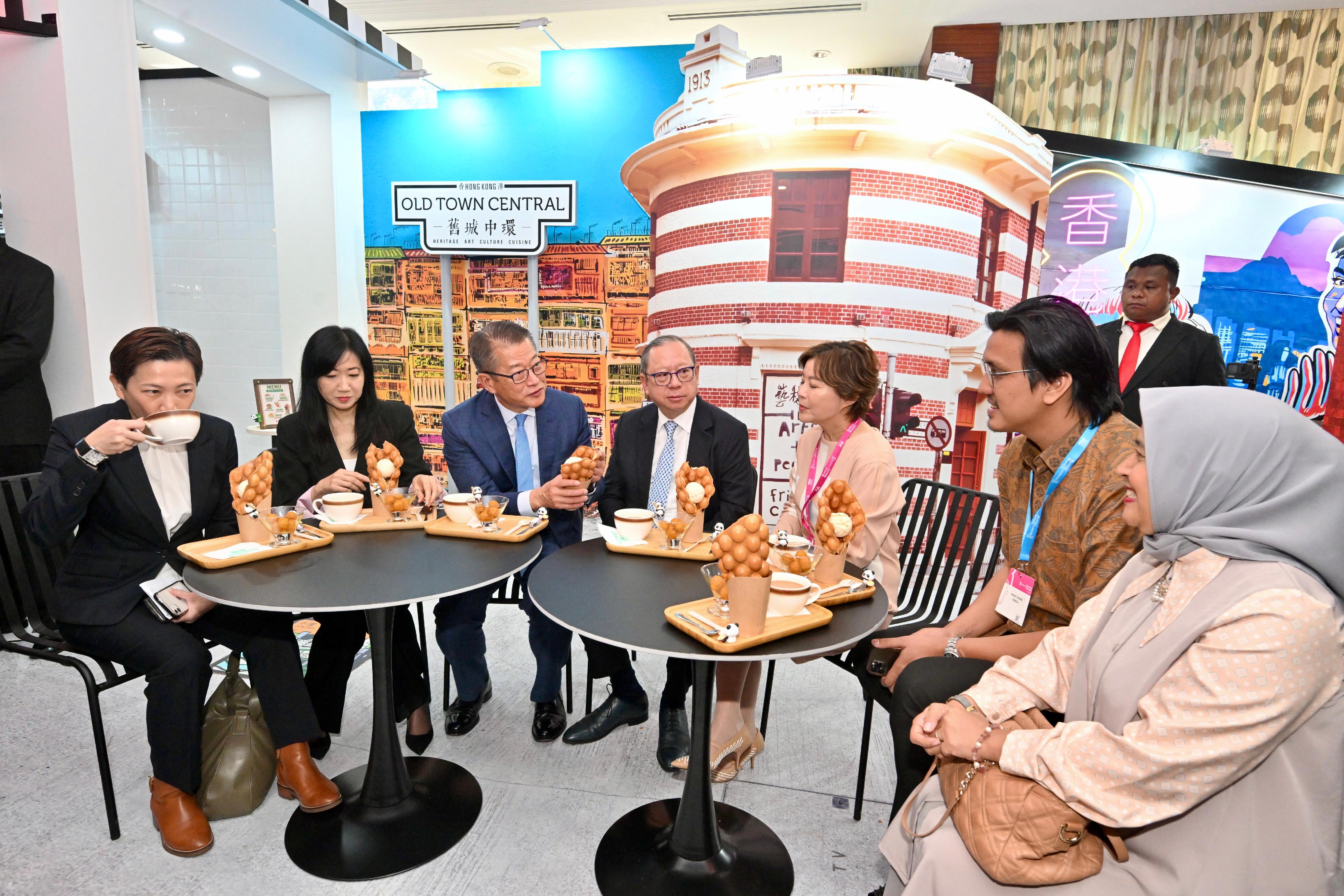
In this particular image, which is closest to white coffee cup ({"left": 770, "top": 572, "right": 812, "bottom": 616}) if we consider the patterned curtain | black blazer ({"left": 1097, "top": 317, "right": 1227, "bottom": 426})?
black blazer ({"left": 1097, "top": 317, "right": 1227, "bottom": 426})

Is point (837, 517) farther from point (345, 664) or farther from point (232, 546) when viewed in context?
point (345, 664)

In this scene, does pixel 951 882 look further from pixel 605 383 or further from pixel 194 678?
pixel 605 383

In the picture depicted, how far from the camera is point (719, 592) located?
1.76 meters

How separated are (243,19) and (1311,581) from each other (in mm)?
5655

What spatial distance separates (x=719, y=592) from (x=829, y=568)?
40 centimetres

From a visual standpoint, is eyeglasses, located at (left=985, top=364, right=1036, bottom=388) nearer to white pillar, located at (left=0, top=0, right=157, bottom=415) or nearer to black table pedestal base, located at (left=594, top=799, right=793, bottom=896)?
black table pedestal base, located at (left=594, top=799, right=793, bottom=896)

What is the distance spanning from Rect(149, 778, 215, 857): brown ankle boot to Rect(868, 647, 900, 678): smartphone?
213 centimetres

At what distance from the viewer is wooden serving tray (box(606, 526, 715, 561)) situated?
2.19 m

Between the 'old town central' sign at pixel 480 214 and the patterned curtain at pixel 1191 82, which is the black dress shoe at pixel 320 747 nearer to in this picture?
the 'old town central' sign at pixel 480 214

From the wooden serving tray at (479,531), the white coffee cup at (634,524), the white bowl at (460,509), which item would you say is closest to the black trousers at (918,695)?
the white coffee cup at (634,524)

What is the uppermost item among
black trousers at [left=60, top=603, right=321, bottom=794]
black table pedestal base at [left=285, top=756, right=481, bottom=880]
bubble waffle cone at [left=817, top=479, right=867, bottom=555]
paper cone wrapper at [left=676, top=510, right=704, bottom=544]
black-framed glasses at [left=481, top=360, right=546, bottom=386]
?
black-framed glasses at [left=481, top=360, right=546, bottom=386]

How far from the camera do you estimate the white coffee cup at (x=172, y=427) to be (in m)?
1.94

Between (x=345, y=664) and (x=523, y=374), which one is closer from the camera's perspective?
(x=345, y=664)

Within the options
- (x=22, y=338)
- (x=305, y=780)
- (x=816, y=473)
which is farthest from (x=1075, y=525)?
(x=22, y=338)
